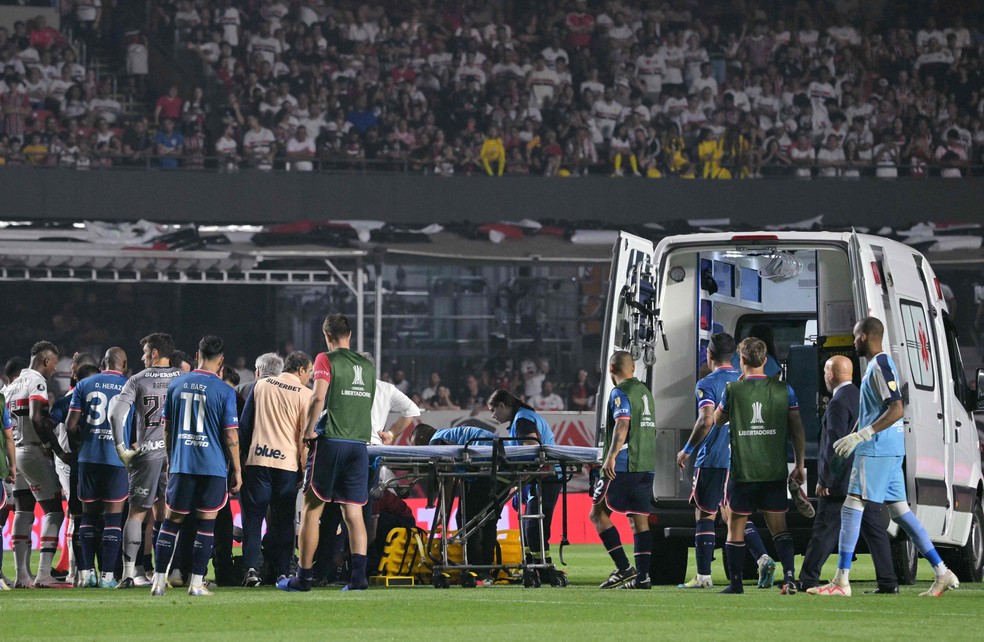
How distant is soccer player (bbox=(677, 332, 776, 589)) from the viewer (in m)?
10.4

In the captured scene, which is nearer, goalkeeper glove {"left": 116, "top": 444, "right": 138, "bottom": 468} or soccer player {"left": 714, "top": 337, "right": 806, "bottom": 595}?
soccer player {"left": 714, "top": 337, "right": 806, "bottom": 595}

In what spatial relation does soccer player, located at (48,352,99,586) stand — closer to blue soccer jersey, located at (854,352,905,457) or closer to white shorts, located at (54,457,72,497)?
white shorts, located at (54,457,72,497)

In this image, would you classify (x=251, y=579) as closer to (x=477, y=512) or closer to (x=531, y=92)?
(x=477, y=512)

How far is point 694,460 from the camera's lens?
11.3 m

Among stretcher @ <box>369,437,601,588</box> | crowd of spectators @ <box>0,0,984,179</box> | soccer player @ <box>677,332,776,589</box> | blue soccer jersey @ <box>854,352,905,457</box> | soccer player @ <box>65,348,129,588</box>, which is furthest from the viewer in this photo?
crowd of spectators @ <box>0,0,984,179</box>

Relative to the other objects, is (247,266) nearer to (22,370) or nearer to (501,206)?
(501,206)

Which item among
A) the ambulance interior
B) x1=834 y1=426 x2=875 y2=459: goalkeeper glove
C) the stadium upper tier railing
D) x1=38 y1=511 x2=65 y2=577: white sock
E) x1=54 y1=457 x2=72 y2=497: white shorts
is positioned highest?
the stadium upper tier railing

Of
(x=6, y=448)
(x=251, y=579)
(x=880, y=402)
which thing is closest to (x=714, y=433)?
(x=880, y=402)

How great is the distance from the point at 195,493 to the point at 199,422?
45 centimetres

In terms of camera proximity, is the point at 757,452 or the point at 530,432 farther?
the point at 530,432

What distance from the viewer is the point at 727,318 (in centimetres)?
1204

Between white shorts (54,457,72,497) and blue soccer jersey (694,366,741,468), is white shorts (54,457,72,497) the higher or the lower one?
the lower one

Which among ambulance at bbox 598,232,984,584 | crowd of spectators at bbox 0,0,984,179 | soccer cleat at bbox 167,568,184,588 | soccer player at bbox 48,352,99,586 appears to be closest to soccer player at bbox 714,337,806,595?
ambulance at bbox 598,232,984,584

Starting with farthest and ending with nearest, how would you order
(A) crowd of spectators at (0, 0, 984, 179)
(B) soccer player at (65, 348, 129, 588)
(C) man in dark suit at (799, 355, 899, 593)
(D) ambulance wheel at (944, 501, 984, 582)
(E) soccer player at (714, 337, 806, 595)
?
(A) crowd of spectators at (0, 0, 984, 179) → (D) ambulance wheel at (944, 501, 984, 582) → (B) soccer player at (65, 348, 129, 588) → (E) soccer player at (714, 337, 806, 595) → (C) man in dark suit at (799, 355, 899, 593)
